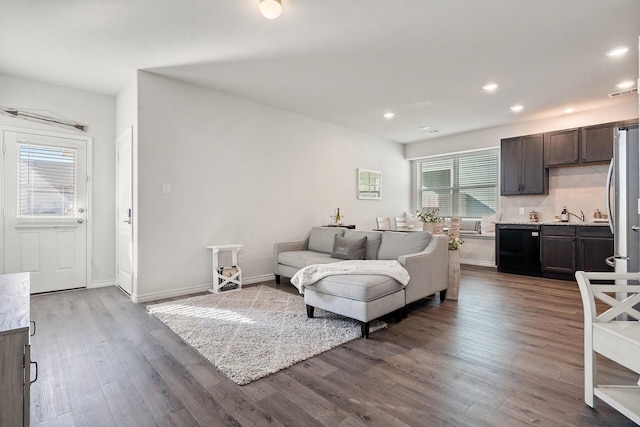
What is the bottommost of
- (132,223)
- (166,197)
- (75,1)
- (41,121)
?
(132,223)

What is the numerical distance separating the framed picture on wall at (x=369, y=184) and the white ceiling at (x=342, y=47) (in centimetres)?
202

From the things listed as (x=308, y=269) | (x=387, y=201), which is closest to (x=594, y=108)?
(x=387, y=201)

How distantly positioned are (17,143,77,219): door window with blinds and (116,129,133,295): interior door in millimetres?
560

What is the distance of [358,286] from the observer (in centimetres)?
277

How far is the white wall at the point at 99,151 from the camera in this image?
4.21m

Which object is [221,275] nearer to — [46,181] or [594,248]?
[46,181]

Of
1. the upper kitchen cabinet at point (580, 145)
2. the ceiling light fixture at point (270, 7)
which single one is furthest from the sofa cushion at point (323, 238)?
the upper kitchen cabinet at point (580, 145)

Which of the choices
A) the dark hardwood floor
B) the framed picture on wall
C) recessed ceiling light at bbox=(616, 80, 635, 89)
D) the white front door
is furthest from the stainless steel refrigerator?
the white front door

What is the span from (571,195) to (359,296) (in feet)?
16.1

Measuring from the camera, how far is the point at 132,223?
12.8 feet

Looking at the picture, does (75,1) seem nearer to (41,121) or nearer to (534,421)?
(41,121)

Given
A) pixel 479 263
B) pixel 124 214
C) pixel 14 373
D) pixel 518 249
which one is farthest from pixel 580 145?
pixel 124 214

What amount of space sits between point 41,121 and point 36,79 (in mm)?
Answer: 514

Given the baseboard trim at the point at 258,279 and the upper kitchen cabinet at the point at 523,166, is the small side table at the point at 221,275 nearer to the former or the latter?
the baseboard trim at the point at 258,279
